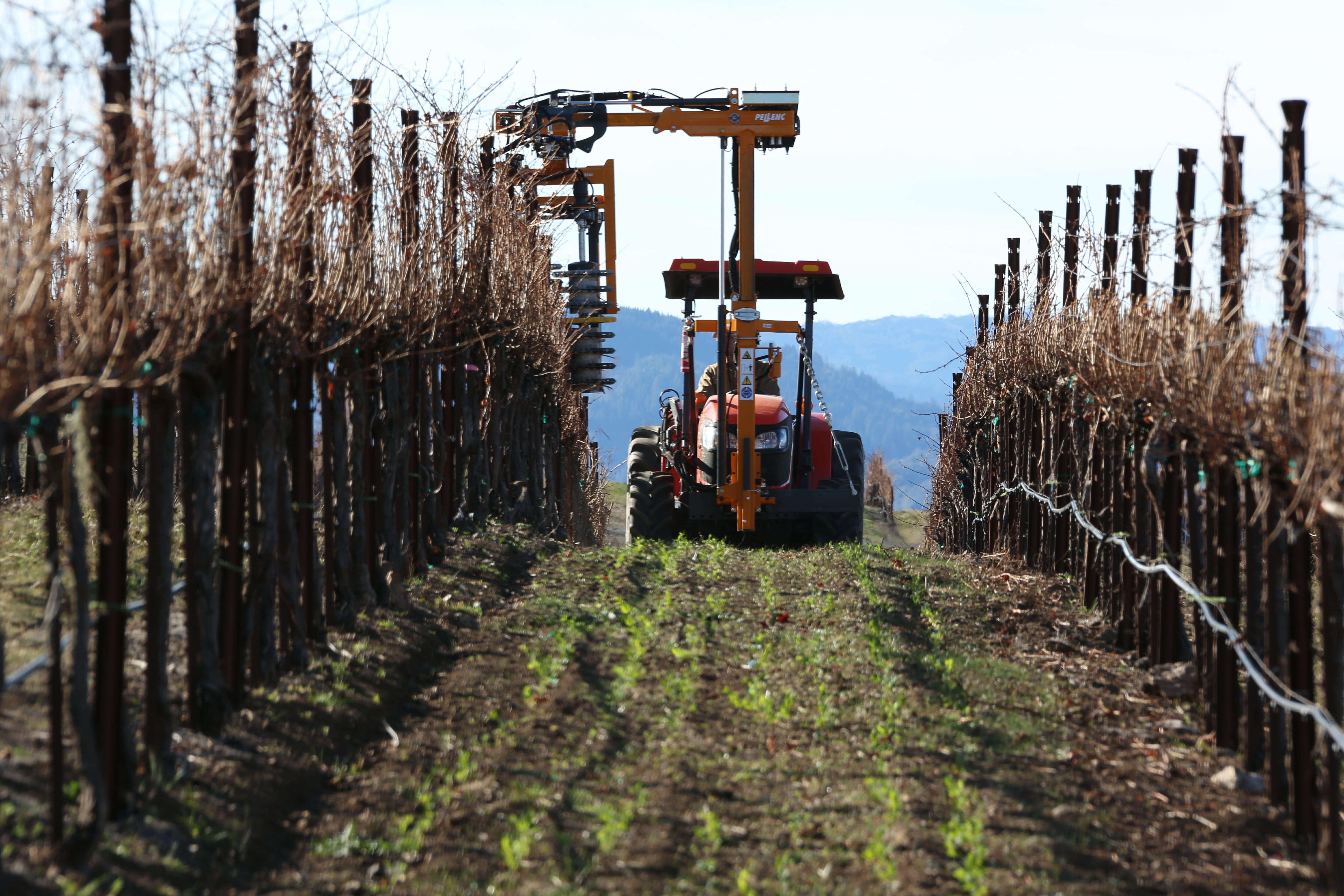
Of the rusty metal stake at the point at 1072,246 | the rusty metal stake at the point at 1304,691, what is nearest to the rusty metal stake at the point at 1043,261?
the rusty metal stake at the point at 1072,246

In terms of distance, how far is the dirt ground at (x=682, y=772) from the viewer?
13.8ft

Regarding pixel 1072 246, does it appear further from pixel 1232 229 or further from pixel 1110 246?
pixel 1232 229

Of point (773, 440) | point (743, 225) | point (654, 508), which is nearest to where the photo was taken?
point (743, 225)

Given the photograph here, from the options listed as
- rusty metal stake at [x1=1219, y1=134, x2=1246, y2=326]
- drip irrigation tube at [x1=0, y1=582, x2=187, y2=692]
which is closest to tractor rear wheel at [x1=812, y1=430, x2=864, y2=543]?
rusty metal stake at [x1=1219, y1=134, x2=1246, y2=326]

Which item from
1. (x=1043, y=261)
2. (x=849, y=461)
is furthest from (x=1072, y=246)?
(x=849, y=461)

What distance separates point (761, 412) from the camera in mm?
12320

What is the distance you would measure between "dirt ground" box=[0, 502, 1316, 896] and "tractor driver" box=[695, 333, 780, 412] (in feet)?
14.1

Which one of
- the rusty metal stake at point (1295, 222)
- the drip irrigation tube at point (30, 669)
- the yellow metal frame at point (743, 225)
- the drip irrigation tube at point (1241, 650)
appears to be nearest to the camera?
the drip irrigation tube at point (30, 669)

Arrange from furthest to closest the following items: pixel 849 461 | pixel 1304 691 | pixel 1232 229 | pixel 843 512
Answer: pixel 849 461
pixel 843 512
pixel 1232 229
pixel 1304 691

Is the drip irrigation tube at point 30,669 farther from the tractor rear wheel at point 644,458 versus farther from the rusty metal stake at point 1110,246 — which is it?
the tractor rear wheel at point 644,458

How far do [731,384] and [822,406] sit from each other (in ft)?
3.68

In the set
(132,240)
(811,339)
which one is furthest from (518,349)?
(132,240)

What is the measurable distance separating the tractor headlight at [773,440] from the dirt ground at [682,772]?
430 centimetres

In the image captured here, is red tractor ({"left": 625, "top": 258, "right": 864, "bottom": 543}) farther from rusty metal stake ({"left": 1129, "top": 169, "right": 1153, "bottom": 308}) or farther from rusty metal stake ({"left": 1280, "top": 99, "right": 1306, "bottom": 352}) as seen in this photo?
rusty metal stake ({"left": 1280, "top": 99, "right": 1306, "bottom": 352})
